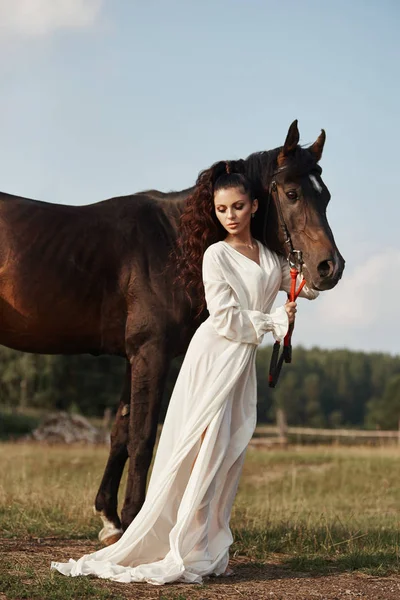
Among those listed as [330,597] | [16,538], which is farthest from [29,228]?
[330,597]

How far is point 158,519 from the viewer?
4184 mm

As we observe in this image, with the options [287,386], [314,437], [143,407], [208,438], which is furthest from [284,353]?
[287,386]

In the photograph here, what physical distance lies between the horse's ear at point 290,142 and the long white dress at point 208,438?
74 cm

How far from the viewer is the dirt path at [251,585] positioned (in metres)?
3.80

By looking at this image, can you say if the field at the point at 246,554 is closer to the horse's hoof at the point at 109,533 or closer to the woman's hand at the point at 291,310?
the horse's hoof at the point at 109,533

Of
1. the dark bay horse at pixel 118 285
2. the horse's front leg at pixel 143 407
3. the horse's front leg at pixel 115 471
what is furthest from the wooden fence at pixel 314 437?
the horse's front leg at pixel 143 407

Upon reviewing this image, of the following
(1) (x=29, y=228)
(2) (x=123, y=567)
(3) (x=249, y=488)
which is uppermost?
(1) (x=29, y=228)

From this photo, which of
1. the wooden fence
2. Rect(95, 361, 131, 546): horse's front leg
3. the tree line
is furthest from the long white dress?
the wooden fence

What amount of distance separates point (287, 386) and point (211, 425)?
8042 centimetres

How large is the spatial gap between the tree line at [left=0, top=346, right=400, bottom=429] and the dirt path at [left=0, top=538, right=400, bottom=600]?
1734 millimetres

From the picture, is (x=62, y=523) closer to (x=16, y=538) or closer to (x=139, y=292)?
(x=16, y=538)

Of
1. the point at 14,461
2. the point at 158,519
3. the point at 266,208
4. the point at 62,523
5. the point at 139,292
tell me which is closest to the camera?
the point at 158,519

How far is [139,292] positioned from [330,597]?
226cm

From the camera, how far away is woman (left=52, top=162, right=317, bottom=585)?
13.4 ft
